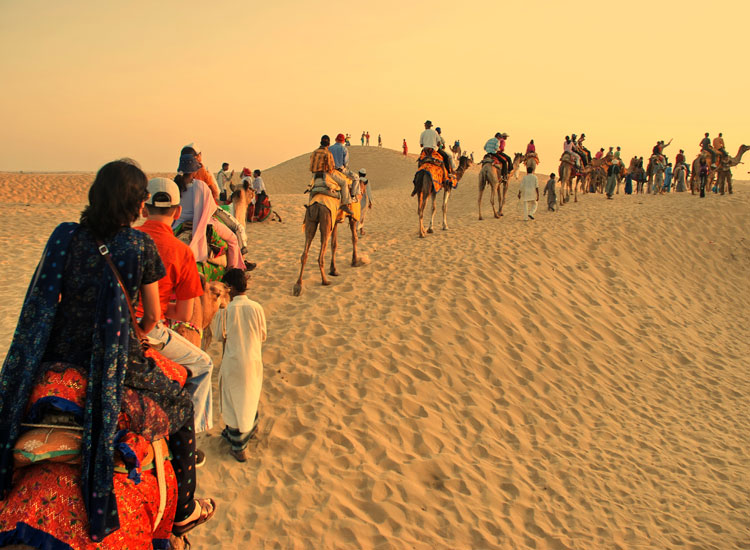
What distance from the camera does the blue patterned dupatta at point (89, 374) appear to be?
2.07m

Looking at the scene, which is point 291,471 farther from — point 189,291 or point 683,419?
point 683,419

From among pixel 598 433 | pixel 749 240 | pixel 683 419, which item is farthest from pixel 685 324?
pixel 749 240

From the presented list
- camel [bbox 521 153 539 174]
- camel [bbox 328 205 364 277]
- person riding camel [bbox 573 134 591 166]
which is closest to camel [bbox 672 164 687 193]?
person riding camel [bbox 573 134 591 166]

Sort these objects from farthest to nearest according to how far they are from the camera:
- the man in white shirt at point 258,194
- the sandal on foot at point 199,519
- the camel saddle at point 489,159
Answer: the man in white shirt at point 258,194 → the camel saddle at point 489,159 → the sandal on foot at point 199,519

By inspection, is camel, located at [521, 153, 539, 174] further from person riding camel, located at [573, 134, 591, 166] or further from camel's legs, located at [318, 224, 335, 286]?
camel's legs, located at [318, 224, 335, 286]

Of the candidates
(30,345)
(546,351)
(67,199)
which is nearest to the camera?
(30,345)

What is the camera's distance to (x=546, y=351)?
810 centimetres

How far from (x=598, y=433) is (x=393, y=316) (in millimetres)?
3362

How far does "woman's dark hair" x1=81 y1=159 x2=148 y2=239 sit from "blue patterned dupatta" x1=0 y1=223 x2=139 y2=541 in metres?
0.09

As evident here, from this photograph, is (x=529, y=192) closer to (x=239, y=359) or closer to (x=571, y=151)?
(x=571, y=151)

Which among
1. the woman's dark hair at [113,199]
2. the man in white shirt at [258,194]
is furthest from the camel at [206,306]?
the man in white shirt at [258,194]

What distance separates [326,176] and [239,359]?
5.00 m

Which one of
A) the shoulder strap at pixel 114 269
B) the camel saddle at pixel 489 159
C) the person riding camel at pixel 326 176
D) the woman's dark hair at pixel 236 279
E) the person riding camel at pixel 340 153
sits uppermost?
the camel saddle at pixel 489 159

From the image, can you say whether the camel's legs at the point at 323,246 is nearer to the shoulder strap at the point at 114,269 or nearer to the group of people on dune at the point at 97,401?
the group of people on dune at the point at 97,401
